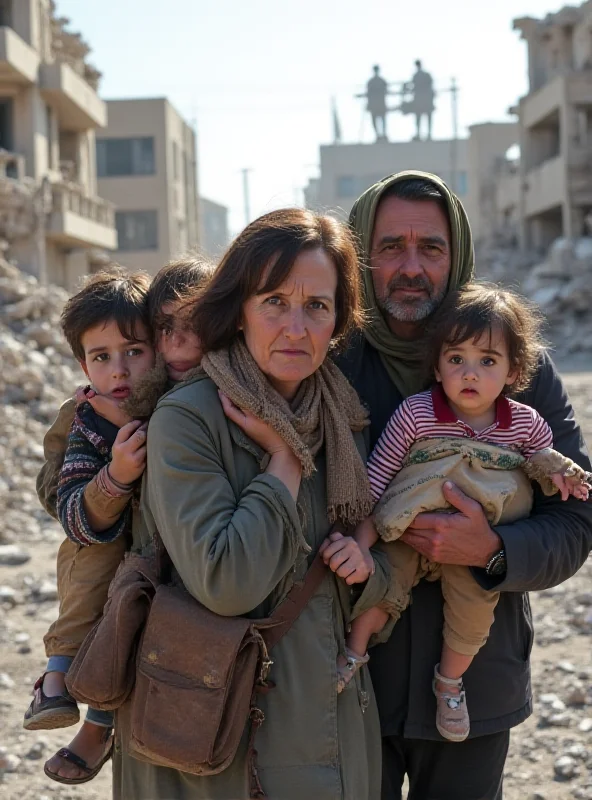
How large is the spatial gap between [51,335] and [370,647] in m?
14.1

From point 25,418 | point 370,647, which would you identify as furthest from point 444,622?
point 25,418

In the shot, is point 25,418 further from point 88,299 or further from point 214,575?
point 214,575

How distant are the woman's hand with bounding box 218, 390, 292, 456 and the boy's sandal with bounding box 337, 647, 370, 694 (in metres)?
0.53

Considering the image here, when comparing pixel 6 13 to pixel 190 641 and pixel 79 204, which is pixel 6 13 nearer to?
pixel 79 204

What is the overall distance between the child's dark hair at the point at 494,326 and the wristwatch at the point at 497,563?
0.49m

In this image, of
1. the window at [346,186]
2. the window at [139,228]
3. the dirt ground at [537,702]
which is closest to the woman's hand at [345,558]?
the dirt ground at [537,702]

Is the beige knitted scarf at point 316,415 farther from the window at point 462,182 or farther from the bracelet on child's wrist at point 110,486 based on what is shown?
the window at point 462,182

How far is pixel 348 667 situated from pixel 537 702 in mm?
3321

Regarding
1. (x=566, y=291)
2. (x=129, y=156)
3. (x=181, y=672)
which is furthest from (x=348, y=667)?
(x=129, y=156)

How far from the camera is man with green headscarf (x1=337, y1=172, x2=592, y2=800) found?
2555 mm

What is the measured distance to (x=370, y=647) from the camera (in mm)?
2623

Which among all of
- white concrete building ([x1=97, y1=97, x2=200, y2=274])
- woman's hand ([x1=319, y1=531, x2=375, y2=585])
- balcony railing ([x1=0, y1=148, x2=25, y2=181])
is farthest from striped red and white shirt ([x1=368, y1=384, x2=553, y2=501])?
white concrete building ([x1=97, y1=97, x2=200, y2=274])

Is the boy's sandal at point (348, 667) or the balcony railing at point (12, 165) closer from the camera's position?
the boy's sandal at point (348, 667)

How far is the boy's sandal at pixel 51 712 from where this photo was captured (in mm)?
2672
